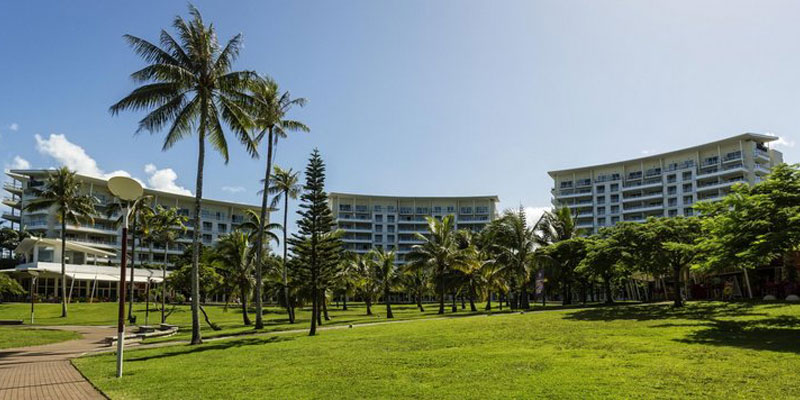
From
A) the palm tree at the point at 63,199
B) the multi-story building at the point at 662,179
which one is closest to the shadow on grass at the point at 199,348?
the palm tree at the point at 63,199

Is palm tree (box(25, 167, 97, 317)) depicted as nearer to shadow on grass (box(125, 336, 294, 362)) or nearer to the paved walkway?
the paved walkway

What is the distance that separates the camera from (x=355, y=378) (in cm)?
1097

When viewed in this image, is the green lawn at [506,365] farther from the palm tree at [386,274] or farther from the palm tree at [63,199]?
the palm tree at [63,199]

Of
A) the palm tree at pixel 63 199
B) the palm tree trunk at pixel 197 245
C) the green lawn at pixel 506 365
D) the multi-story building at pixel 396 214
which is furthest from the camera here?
the multi-story building at pixel 396 214

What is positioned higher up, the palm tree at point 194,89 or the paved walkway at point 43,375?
the palm tree at point 194,89

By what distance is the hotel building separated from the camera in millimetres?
60781

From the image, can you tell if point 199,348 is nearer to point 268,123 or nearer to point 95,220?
point 268,123

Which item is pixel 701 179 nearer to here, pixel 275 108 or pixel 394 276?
pixel 394 276

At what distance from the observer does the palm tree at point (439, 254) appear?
41.3m

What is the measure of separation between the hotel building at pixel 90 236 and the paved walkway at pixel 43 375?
25.2 m

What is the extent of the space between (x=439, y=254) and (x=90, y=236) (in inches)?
2737

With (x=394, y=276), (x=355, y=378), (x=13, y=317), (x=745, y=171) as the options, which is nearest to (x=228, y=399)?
(x=355, y=378)

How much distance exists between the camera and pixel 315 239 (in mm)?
25672

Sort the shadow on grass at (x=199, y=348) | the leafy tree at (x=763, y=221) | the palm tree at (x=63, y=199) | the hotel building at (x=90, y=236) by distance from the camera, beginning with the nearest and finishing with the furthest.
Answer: the leafy tree at (x=763, y=221)
the shadow on grass at (x=199, y=348)
the palm tree at (x=63, y=199)
the hotel building at (x=90, y=236)
